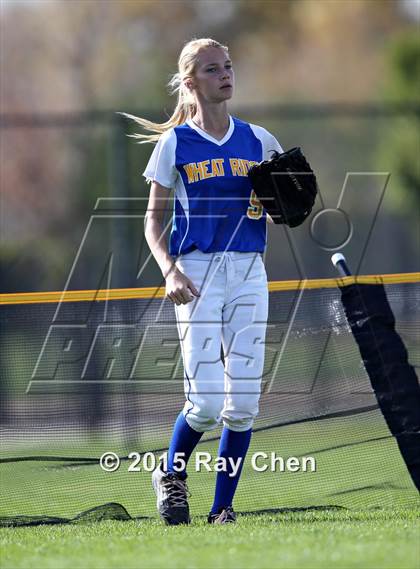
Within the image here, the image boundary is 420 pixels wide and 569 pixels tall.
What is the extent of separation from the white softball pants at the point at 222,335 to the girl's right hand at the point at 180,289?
0.11 m

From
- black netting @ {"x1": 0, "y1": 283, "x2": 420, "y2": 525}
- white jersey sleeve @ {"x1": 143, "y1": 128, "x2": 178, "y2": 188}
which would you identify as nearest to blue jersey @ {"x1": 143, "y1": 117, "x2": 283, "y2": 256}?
white jersey sleeve @ {"x1": 143, "y1": 128, "x2": 178, "y2": 188}

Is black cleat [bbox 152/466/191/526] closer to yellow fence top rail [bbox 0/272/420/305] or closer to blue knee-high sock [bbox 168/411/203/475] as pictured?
blue knee-high sock [bbox 168/411/203/475]

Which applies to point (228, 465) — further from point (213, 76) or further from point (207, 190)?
point (213, 76)

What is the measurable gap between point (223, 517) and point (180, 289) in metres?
0.99

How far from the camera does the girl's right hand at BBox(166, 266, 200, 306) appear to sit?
4.72m

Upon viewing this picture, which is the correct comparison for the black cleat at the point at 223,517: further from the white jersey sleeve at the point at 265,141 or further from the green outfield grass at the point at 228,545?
the white jersey sleeve at the point at 265,141

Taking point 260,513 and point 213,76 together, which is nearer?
point 213,76

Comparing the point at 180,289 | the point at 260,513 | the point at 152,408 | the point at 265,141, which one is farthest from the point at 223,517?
the point at 265,141

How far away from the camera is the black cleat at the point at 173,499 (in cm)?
495

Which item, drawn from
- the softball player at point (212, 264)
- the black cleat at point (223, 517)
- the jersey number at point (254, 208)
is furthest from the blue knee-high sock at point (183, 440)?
the jersey number at point (254, 208)

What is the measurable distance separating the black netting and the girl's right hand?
120cm

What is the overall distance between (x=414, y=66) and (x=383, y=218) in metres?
3.89

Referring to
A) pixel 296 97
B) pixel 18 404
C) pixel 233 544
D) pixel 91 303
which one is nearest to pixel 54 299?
pixel 91 303

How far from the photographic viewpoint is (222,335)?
16.3 feet
